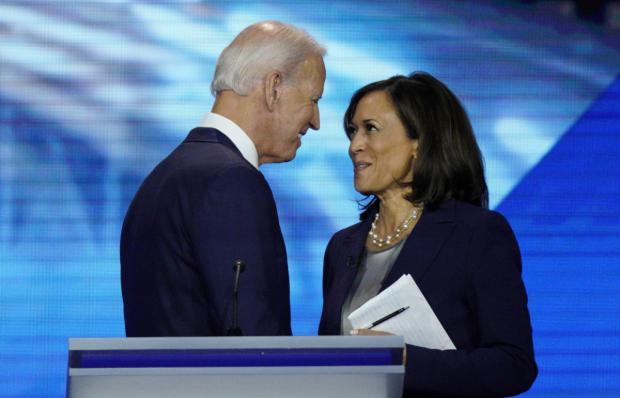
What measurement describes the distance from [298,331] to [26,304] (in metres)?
1.12

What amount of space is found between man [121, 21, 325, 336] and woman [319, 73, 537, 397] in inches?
16.2

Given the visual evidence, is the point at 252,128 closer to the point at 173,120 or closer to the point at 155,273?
the point at 155,273

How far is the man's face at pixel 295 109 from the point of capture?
7.91 ft

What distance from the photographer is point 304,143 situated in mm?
4438

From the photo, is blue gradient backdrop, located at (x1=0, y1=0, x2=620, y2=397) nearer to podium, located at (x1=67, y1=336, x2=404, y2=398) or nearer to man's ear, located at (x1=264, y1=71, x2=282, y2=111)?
man's ear, located at (x1=264, y1=71, x2=282, y2=111)

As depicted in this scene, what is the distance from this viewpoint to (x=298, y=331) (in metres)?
4.38

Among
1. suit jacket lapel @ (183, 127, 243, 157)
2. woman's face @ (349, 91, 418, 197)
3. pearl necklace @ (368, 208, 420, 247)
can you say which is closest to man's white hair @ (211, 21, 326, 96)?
suit jacket lapel @ (183, 127, 243, 157)

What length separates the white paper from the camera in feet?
8.25

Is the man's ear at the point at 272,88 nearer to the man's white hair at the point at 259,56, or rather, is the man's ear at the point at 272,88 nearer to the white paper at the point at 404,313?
the man's white hair at the point at 259,56

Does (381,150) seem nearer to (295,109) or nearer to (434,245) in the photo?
(434,245)

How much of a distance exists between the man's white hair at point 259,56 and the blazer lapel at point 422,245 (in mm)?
→ 583

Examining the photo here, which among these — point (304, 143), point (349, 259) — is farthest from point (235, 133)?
point (304, 143)

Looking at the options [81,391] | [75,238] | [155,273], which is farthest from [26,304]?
[81,391]

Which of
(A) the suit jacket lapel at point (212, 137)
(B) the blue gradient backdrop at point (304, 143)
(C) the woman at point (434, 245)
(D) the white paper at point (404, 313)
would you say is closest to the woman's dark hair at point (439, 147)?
(C) the woman at point (434, 245)
